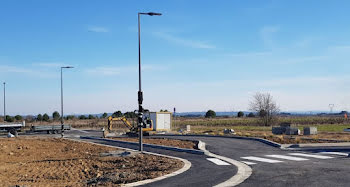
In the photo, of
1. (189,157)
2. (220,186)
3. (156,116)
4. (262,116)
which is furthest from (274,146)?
(262,116)

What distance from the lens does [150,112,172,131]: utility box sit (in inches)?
1735

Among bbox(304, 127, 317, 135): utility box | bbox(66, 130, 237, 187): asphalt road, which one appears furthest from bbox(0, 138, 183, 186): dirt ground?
bbox(304, 127, 317, 135): utility box

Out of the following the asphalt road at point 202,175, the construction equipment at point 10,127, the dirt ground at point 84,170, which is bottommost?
the dirt ground at point 84,170

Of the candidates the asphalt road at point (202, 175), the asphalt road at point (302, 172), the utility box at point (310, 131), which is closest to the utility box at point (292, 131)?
the utility box at point (310, 131)

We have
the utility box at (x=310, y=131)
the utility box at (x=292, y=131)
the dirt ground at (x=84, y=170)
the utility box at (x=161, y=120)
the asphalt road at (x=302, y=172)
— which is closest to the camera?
the asphalt road at (x=302, y=172)

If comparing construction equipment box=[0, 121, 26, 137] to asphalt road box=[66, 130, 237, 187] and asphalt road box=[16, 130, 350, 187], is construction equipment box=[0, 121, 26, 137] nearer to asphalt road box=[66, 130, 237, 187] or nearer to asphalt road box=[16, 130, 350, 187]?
asphalt road box=[16, 130, 350, 187]

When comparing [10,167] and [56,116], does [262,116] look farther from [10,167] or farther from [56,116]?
[56,116]

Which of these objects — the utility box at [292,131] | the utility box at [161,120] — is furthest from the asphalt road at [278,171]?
the utility box at [161,120]

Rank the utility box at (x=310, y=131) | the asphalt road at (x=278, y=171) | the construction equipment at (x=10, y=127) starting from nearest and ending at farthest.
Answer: the asphalt road at (x=278, y=171) → the utility box at (x=310, y=131) → the construction equipment at (x=10, y=127)

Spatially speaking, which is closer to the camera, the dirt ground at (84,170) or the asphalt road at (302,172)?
the asphalt road at (302,172)

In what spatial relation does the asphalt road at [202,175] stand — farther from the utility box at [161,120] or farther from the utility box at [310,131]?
the utility box at [161,120]

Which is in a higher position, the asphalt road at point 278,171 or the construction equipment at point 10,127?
the construction equipment at point 10,127

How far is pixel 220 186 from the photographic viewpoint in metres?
10.5

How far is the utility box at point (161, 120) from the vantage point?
44062 millimetres
